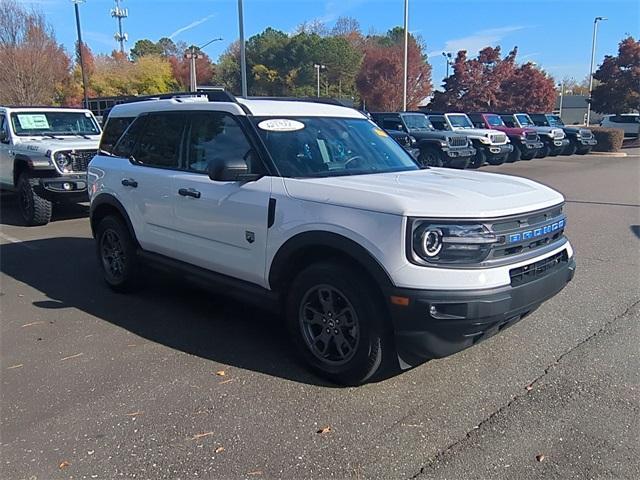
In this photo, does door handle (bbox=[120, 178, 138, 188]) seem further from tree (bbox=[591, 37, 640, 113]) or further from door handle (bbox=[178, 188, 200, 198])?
tree (bbox=[591, 37, 640, 113])

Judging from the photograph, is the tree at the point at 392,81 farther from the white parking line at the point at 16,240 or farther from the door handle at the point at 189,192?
the door handle at the point at 189,192

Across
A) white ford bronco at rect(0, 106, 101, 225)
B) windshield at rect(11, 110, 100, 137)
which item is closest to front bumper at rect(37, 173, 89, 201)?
white ford bronco at rect(0, 106, 101, 225)

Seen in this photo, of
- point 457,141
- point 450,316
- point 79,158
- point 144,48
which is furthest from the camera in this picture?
point 144,48

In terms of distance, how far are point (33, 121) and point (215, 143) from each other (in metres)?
7.38

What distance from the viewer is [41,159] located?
8.87 metres

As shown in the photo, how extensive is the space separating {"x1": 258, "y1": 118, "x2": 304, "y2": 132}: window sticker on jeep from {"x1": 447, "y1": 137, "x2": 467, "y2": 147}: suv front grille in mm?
14547

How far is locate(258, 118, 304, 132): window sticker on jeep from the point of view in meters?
4.17

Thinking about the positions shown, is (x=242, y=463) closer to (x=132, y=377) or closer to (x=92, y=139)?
(x=132, y=377)

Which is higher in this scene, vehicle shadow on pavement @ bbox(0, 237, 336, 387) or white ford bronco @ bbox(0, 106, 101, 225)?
white ford bronco @ bbox(0, 106, 101, 225)

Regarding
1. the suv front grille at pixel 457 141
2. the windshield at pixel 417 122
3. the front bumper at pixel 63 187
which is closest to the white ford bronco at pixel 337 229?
the front bumper at pixel 63 187

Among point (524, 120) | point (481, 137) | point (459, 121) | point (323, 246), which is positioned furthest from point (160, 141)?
point (524, 120)

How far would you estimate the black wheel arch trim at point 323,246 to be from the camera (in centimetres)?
325

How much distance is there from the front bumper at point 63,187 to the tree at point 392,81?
46465 mm

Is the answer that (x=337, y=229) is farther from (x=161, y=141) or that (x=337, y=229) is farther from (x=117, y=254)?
(x=117, y=254)
